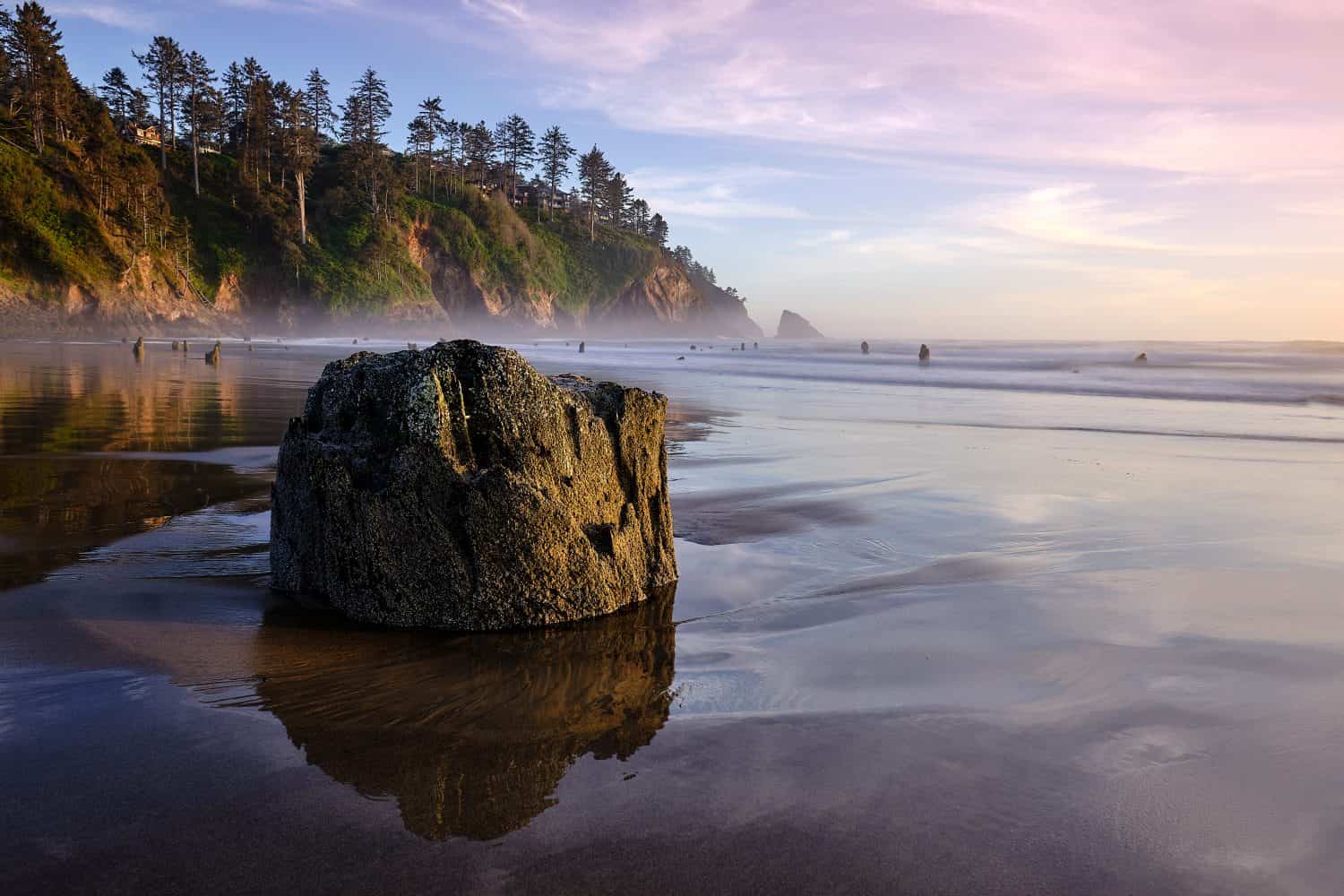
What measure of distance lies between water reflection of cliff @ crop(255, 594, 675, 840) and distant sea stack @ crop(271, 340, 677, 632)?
0.67 feet

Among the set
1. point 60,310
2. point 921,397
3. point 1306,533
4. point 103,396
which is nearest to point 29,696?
point 1306,533

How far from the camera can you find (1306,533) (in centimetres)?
736

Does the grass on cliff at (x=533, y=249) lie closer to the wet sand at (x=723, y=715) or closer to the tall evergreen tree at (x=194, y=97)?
the tall evergreen tree at (x=194, y=97)

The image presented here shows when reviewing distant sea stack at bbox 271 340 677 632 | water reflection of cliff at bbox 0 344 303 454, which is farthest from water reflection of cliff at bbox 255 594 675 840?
water reflection of cliff at bbox 0 344 303 454

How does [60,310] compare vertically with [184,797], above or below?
above

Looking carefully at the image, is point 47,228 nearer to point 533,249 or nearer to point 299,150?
point 299,150

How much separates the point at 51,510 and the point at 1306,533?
34.5ft

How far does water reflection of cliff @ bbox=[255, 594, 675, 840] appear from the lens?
2.95 metres

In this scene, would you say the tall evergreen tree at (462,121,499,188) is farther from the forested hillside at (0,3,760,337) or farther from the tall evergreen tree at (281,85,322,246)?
the tall evergreen tree at (281,85,322,246)

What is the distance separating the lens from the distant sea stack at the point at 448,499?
4.50 m

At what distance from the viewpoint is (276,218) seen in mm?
72625

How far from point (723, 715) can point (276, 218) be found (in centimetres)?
7970

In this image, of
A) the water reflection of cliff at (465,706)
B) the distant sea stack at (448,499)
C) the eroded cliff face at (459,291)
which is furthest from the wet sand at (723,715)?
the eroded cliff face at (459,291)

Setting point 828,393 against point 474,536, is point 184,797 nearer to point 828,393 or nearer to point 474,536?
point 474,536
